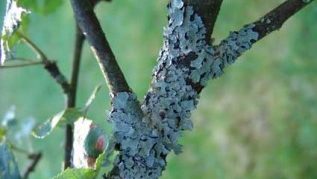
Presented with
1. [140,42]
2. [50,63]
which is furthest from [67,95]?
[140,42]

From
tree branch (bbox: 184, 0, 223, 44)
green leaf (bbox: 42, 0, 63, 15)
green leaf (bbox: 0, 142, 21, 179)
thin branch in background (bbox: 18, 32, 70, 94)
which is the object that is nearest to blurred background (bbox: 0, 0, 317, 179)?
green leaf (bbox: 42, 0, 63, 15)

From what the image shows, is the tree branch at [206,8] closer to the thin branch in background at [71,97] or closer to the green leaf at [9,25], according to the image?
the green leaf at [9,25]

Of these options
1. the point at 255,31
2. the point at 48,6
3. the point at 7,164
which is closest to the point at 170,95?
the point at 255,31

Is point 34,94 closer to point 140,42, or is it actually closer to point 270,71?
point 140,42

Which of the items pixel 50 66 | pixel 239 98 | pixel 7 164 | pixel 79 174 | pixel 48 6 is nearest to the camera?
pixel 79 174

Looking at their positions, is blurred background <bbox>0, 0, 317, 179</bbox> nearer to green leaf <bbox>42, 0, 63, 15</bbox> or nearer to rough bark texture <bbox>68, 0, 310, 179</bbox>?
green leaf <bbox>42, 0, 63, 15</bbox>

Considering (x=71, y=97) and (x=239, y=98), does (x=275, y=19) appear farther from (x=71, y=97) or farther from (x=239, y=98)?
(x=239, y=98)
